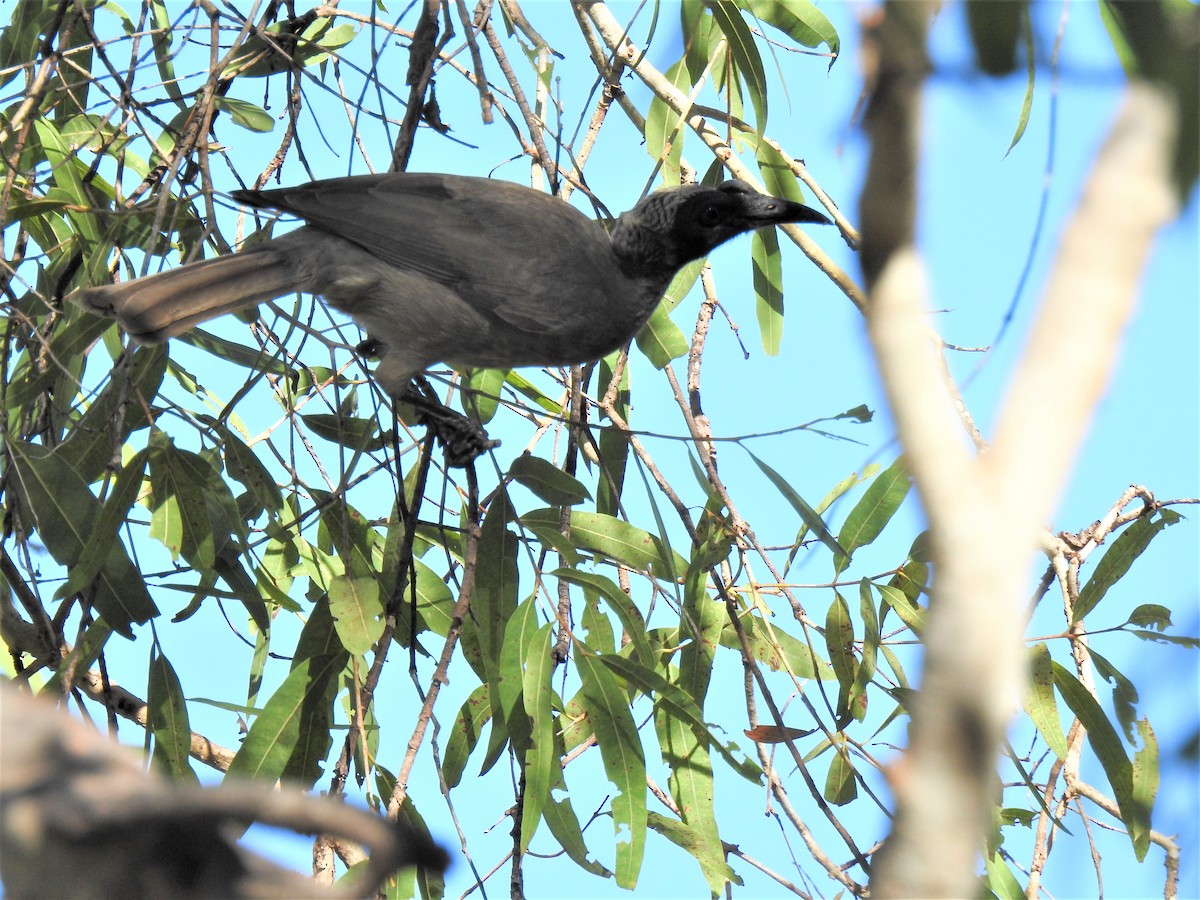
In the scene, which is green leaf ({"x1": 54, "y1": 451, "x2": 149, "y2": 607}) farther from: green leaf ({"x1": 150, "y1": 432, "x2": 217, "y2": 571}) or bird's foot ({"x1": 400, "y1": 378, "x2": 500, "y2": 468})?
bird's foot ({"x1": 400, "y1": 378, "x2": 500, "y2": 468})

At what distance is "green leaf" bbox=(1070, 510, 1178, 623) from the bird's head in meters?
1.15

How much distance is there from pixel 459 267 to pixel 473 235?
0.11m

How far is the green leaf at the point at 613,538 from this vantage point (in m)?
3.01

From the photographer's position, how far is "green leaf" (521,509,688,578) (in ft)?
9.89

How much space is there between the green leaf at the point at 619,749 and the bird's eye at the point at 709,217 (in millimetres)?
1406

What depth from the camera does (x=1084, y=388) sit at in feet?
2.56

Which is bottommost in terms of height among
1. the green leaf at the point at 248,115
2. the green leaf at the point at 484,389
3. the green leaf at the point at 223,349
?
the green leaf at the point at 223,349

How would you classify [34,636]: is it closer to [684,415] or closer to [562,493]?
[562,493]

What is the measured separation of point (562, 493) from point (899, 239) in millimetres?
2071

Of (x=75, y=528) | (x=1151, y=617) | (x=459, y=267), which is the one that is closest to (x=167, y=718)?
(x=75, y=528)

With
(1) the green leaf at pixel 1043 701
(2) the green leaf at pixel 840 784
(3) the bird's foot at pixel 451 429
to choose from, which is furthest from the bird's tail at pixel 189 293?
(1) the green leaf at pixel 1043 701

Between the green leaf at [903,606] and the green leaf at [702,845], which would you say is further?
the green leaf at [903,606]

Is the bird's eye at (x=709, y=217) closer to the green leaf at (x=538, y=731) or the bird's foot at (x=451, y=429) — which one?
the bird's foot at (x=451, y=429)

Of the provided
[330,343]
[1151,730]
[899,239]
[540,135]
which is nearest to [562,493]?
[330,343]
